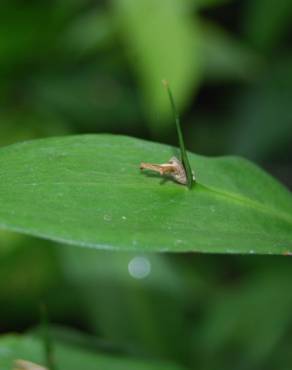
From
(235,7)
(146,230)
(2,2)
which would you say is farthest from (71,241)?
(235,7)

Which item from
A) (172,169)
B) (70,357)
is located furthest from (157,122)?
(172,169)

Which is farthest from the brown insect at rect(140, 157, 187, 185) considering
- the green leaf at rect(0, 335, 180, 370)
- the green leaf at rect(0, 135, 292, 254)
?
the green leaf at rect(0, 335, 180, 370)

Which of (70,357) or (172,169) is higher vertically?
(172,169)

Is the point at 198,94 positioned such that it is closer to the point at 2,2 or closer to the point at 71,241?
the point at 2,2

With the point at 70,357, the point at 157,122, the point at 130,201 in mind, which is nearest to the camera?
the point at 130,201

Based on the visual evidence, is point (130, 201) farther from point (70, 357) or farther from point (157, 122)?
point (157, 122)

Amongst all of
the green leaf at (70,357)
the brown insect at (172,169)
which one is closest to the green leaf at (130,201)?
the brown insect at (172,169)

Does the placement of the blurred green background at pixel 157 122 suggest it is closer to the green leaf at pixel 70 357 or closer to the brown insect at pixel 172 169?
the green leaf at pixel 70 357
